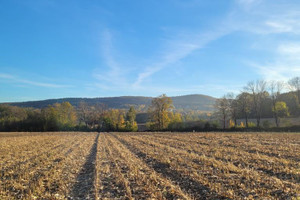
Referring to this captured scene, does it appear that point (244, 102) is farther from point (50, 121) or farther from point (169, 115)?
point (50, 121)

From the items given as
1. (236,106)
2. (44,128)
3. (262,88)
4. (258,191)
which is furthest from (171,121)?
(258,191)

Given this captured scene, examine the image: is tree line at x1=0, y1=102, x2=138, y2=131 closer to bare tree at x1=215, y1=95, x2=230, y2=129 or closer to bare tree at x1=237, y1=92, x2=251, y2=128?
bare tree at x1=215, y1=95, x2=230, y2=129

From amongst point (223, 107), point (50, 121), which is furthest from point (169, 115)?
point (50, 121)

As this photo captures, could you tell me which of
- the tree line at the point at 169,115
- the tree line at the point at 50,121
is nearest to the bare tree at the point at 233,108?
the tree line at the point at 169,115

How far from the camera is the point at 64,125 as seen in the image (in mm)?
96562

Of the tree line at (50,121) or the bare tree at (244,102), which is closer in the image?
the bare tree at (244,102)

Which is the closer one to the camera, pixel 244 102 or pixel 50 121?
pixel 244 102

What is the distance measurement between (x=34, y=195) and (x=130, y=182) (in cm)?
480

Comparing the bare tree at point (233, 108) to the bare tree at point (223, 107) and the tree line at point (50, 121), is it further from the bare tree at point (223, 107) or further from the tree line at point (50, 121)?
the tree line at point (50, 121)

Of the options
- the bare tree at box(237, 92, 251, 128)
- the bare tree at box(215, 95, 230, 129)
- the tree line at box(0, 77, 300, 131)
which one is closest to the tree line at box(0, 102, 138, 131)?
the tree line at box(0, 77, 300, 131)

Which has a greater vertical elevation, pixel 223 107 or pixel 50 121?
pixel 223 107

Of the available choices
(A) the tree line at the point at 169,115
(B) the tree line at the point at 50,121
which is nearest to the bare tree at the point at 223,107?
(A) the tree line at the point at 169,115

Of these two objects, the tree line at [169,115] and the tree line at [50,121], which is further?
the tree line at [50,121]

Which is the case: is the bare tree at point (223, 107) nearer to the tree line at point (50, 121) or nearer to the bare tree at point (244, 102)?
the bare tree at point (244, 102)
